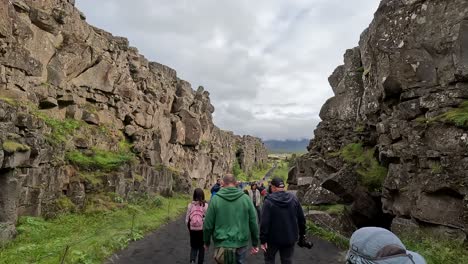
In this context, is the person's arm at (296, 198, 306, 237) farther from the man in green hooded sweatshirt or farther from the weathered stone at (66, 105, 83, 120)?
the weathered stone at (66, 105, 83, 120)

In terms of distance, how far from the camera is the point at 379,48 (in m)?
15.1

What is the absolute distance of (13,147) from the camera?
11.6 m

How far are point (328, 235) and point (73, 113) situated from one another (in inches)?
702

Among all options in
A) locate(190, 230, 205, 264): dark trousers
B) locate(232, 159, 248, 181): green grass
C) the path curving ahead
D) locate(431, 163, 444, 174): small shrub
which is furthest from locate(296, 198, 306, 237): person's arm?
locate(232, 159, 248, 181): green grass

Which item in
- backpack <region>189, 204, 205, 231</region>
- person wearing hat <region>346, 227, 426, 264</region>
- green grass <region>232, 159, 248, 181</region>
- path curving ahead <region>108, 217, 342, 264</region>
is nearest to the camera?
person wearing hat <region>346, 227, 426, 264</region>

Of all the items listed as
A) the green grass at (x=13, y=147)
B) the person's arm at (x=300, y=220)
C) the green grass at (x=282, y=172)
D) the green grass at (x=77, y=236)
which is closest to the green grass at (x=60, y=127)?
the green grass at (x=13, y=147)

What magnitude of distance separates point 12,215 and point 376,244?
12427mm

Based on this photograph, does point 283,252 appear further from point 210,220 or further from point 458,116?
point 458,116

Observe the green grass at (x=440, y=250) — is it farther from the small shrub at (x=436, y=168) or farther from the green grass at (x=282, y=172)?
the green grass at (x=282, y=172)

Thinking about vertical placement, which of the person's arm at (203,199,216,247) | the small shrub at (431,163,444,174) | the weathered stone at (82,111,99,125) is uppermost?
the weathered stone at (82,111,99,125)

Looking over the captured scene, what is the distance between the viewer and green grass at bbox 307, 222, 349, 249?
13.2 m

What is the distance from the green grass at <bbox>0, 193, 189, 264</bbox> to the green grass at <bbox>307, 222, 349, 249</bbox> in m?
7.46

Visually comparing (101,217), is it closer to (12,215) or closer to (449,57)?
(12,215)

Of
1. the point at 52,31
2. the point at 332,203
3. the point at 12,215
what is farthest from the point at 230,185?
the point at 52,31
